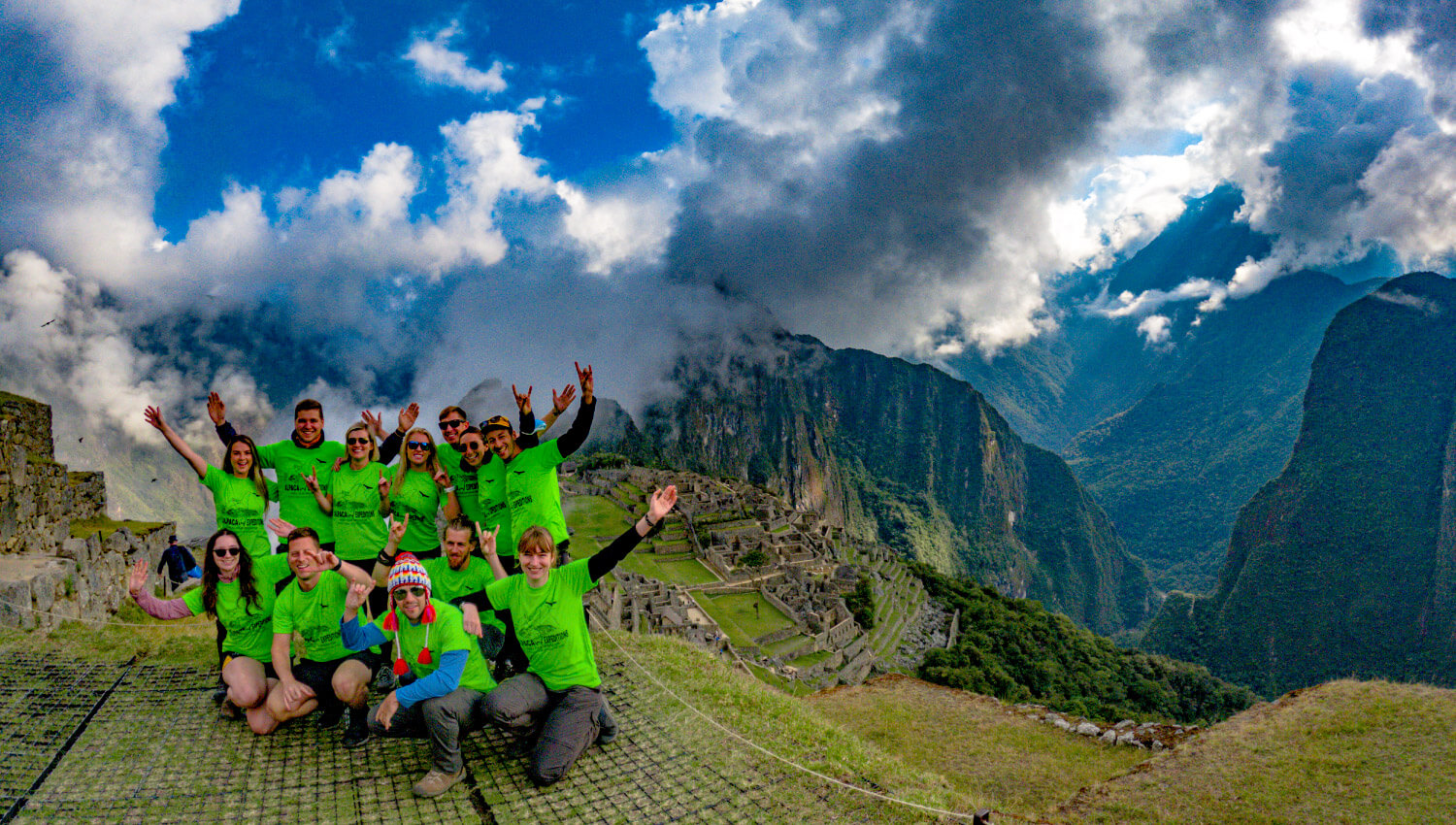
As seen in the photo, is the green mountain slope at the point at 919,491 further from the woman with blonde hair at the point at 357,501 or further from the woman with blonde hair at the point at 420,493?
the woman with blonde hair at the point at 357,501

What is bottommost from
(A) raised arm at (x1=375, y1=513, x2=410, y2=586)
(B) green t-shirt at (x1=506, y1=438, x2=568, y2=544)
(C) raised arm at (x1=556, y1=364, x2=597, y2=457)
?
(A) raised arm at (x1=375, y1=513, x2=410, y2=586)

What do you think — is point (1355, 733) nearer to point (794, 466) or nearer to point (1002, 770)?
point (1002, 770)

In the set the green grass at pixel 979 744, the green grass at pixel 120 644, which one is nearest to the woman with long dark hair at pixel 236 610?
the green grass at pixel 120 644

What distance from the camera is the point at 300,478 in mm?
6828

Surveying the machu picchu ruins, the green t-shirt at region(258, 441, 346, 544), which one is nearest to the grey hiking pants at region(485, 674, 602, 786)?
the green t-shirt at region(258, 441, 346, 544)

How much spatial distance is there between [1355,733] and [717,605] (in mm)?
26422

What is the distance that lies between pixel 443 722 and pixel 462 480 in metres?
3.08

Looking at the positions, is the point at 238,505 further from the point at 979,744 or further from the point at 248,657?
the point at 979,744

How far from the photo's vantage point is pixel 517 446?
22.0 feet

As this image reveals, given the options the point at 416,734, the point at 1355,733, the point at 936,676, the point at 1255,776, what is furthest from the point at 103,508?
the point at 936,676

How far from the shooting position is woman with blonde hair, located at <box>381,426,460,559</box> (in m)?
6.75

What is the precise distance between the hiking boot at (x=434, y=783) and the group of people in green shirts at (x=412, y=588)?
0.01m

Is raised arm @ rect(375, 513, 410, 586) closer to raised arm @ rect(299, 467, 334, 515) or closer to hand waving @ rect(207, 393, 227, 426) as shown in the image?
raised arm @ rect(299, 467, 334, 515)

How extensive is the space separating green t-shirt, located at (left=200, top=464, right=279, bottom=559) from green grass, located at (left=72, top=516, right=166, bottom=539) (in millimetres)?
7562
